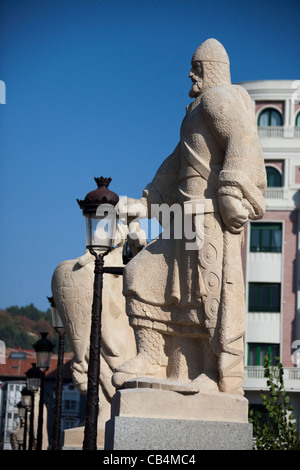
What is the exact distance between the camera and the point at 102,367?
12.6 metres

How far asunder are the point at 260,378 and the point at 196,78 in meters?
34.1

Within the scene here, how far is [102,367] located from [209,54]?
5677mm

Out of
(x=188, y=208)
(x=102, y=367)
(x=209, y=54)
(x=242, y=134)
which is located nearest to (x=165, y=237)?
(x=188, y=208)

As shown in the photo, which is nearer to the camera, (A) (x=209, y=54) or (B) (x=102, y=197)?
(A) (x=209, y=54)

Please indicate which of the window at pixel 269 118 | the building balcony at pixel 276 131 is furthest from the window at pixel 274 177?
the window at pixel 269 118

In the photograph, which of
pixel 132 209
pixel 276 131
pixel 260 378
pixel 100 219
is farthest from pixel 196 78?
pixel 276 131

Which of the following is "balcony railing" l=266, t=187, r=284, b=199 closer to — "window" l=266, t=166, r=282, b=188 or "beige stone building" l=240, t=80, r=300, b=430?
"beige stone building" l=240, t=80, r=300, b=430

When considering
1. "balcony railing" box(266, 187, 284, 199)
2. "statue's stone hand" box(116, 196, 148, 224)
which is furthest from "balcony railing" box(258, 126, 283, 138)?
"statue's stone hand" box(116, 196, 148, 224)

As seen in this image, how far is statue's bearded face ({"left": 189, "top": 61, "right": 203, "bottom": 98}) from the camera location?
26.5ft

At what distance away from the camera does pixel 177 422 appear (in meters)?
7.05

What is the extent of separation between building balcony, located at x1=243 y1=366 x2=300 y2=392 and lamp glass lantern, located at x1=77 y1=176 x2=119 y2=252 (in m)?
32.0

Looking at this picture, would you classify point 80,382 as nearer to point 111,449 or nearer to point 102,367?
point 102,367
